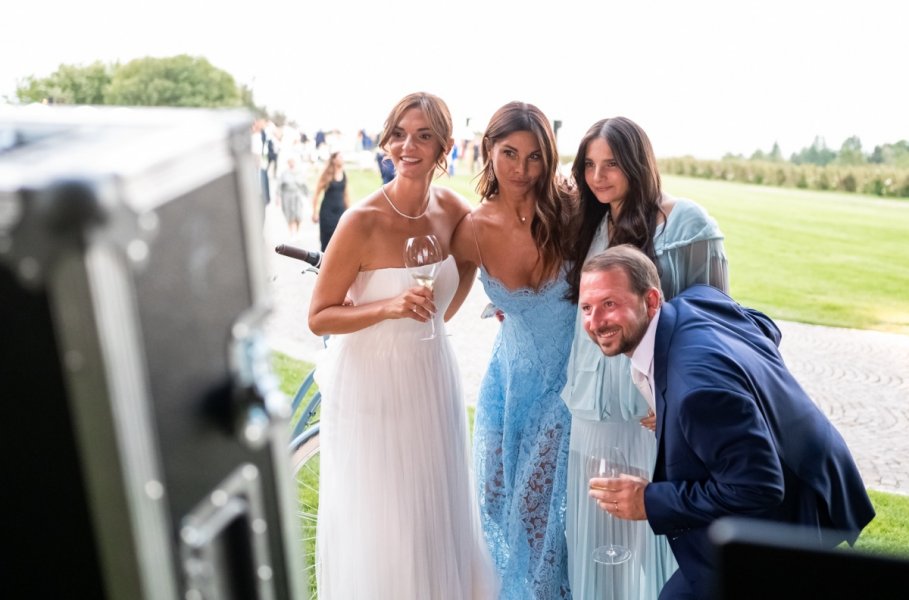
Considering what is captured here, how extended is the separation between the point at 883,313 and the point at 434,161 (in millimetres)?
6660

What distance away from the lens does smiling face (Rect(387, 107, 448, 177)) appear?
2594mm

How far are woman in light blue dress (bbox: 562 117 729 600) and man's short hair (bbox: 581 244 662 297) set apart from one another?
16.9 inches

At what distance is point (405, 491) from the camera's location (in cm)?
272

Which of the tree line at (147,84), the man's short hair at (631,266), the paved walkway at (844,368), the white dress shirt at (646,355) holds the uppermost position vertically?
the tree line at (147,84)

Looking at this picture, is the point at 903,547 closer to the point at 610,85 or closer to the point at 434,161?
the point at 434,161

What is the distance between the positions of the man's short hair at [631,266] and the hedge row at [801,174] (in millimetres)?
7854

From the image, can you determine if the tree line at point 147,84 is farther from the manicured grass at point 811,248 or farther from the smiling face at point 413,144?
the smiling face at point 413,144

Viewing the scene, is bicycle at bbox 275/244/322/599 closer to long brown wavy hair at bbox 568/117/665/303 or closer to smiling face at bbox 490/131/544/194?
smiling face at bbox 490/131/544/194

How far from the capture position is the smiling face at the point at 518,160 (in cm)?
264

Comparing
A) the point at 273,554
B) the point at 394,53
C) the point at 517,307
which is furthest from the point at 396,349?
the point at 394,53

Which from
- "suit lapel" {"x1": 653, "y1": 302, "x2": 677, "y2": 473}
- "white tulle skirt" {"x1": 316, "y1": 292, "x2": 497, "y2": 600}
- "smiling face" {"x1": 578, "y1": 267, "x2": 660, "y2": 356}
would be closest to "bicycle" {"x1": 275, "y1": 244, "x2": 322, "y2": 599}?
"white tulle skirt" {"x1": 316, "y1": 292, "x2": 497, "y2": 600}

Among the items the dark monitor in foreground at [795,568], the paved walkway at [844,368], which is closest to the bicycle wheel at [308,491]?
the paved walkway at [844,368]

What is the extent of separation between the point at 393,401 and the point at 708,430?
1084mm

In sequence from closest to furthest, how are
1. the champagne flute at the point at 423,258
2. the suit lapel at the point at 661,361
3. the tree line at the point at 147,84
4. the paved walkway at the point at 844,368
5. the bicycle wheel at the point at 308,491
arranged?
1. the suit lapel at the point at 661,361
2. the champagne flute at the point at 423,258
3. the bicycle wheel at the point at 308,491
4. the paved walkway at the point at 844,368
5. the tree line at the point at 147,84
